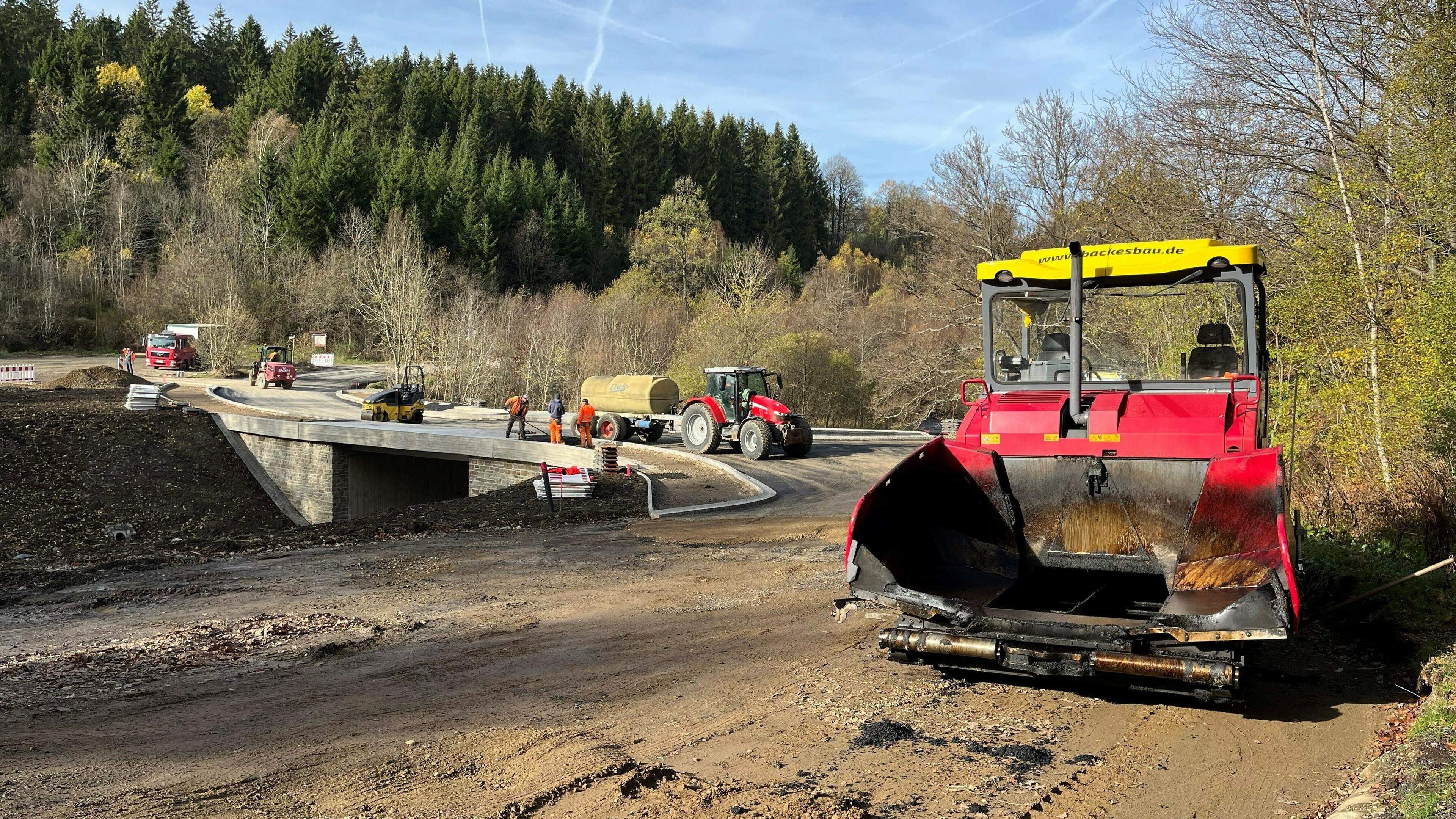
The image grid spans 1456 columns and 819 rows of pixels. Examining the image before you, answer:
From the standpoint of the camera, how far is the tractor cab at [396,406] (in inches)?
1271

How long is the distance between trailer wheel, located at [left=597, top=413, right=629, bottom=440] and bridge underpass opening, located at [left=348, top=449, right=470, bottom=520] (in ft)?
14.3

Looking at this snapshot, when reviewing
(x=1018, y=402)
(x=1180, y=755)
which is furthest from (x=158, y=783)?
(x=1018, y=402)

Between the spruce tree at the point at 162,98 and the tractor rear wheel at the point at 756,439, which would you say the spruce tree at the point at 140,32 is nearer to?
the spruce tree at the point at 162,98

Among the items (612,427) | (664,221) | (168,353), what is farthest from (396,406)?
(664,221)

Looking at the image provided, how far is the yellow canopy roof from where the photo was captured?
6.96 m

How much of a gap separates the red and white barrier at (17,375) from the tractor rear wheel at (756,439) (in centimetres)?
3295

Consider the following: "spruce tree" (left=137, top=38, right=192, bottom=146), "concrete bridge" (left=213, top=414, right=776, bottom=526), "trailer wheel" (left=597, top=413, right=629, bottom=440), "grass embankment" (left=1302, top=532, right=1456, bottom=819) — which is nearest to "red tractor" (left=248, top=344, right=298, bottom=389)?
"concrete bridge" (left=213, top=414, right=776, bottom=526)

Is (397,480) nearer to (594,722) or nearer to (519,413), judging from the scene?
(519,413)

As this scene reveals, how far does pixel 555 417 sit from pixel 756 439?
5.60 meters

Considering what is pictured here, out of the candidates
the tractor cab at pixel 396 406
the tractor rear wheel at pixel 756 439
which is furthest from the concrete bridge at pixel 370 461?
the tractor rear wheel at pixel 756 439

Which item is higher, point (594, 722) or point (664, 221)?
point (664, 221)

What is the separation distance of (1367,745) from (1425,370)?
7.44m

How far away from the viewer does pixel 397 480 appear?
96.8 ft

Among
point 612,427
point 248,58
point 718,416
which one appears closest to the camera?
point 718,416
